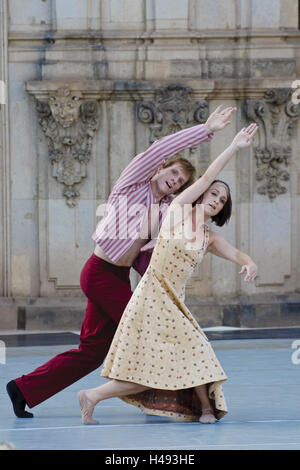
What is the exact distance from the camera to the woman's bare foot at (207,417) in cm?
745

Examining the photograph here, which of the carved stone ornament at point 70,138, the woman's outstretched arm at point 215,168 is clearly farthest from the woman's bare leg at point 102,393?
the carved stone ornament at point 70,138

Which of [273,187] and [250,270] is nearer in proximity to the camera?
[250,270]

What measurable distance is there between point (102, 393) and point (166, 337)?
51cm

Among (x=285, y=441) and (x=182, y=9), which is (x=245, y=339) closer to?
(x=182, y=9)

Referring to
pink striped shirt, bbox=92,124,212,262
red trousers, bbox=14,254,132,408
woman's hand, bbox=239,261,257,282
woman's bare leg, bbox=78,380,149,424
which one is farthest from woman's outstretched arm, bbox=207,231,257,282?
woman's bare leg, bbox=78,380,149,424

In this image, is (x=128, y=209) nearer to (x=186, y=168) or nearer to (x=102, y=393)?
(x=186, y=168)

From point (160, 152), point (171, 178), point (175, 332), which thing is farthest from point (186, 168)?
point (175, 332)

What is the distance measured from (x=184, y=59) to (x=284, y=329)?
3.06 m

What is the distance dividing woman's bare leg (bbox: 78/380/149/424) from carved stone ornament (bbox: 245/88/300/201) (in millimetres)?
6550

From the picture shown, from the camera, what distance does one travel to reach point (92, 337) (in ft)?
25.4

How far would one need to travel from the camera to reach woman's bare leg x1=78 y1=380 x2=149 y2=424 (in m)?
7.40

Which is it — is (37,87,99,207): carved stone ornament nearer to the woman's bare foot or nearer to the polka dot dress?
the polka dot dress

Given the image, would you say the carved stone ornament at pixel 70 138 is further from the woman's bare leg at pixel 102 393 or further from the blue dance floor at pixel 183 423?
the woman's bare leg at pixel 102 393
